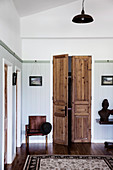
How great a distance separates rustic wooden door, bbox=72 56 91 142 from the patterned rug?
134 cm

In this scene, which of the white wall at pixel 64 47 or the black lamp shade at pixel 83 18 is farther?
the white wall at pixel 64 47

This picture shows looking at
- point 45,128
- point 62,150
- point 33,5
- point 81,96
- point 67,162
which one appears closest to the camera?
point 67,162

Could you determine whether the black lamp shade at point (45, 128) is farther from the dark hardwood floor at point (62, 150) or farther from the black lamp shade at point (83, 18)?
the black lamp shade at point (83, 18)

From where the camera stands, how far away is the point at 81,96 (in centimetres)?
630

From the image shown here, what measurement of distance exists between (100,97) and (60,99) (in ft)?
3.76

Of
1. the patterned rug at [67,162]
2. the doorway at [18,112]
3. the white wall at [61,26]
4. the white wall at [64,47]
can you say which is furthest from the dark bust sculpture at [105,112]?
the doorway at [18,112]

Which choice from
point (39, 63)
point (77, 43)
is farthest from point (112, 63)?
point (39, 63)

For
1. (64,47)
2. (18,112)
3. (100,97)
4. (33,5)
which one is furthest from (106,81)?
(33,5)

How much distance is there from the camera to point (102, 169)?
418 cm

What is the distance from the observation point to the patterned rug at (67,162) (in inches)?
169

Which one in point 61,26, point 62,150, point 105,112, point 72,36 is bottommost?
point 62,150

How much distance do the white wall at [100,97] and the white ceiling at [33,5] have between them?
196 centimetres

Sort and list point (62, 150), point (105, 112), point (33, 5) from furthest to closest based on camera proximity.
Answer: point (105, 112)
point (62, 150)
point (33, 5)

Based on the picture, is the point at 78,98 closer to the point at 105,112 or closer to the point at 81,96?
the point at 81,96
